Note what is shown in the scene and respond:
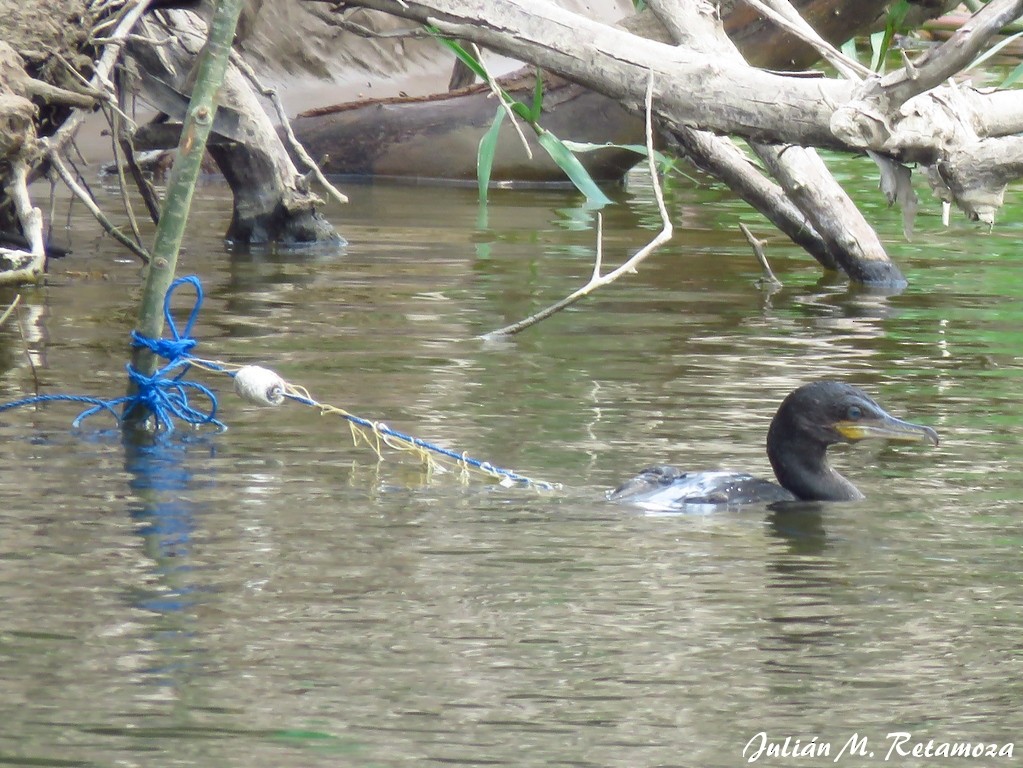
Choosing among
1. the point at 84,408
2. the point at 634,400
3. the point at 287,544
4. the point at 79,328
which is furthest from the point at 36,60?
the point at 287,544

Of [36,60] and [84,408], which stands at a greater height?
[36,60]

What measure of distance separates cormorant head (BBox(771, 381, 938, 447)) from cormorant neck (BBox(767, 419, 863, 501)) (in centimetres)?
4

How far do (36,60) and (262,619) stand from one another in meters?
4.83

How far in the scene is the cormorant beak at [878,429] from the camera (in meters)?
6.02

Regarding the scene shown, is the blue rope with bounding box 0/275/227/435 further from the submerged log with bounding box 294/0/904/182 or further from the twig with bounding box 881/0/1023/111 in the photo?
the submerged log with bounding box 294/0/904/182

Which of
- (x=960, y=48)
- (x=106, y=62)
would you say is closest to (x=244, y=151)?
(x=106, y=62)

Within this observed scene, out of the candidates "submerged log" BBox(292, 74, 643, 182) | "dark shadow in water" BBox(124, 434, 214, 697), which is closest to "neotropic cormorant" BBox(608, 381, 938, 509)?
"dark shadow in water" BBox(124, 434, 214, 697)

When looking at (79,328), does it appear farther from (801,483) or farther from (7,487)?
(801,483)

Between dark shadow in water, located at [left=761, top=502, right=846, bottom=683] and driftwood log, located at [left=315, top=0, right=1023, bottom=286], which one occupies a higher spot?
driftwood log, located at [left=315, top=0, right=1023, bottom=286]

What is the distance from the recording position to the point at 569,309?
951cm

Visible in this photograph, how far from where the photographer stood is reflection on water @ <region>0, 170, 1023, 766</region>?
382cm

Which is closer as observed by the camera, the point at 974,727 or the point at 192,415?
the point at 974,727

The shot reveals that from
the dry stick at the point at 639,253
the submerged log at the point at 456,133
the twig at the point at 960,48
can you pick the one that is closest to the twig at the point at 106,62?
the dry stick at the point at 639,253

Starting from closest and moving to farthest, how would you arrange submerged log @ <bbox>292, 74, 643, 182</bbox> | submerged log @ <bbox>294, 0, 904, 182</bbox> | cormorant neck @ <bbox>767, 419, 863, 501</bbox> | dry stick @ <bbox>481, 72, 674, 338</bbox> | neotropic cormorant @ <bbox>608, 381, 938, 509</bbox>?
dry stick @ <bbox>481, 72, 674, 338</bbox>
neotropic cormorant @ <bbox>608, 381, 938, 509</bbox>
cormorant neck @ <bbox>767, 419, 863, 501</bbox>
submerged log @ <bbox>294, 0, 904, 182</bbox>
submerged log @ <bbox>292, 74, 643, 182</bbox>
